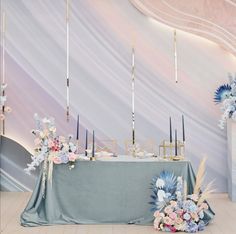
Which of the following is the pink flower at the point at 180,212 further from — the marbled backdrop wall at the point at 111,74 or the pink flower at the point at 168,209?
the marbled backdrop wall at the point at 111,74

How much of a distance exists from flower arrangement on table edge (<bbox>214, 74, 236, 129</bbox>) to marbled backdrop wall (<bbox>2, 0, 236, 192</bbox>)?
9.6 inches

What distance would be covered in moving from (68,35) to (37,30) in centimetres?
38

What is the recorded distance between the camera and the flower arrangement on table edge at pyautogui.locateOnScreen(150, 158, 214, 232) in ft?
15.0

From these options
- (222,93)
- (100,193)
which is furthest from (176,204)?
(222,93)

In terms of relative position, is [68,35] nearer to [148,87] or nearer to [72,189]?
[148,87]

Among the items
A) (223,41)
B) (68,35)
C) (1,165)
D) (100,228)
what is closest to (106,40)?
(68,35)

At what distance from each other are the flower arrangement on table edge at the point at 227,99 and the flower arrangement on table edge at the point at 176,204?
1477 mm

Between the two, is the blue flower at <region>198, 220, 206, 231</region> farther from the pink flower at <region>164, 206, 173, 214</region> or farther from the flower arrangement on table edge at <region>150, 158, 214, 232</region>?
the pink flower at <region>164, 206, 173, 214</region>

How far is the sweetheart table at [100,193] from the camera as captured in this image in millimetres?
4809

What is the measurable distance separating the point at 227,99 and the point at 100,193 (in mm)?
1972

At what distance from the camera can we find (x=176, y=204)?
4613mm

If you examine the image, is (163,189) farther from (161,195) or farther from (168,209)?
(168,209)

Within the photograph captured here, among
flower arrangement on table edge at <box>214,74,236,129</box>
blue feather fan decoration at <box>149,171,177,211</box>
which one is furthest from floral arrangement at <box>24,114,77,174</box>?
flower arrangement on table edge at <box>214,74,236,129</box>

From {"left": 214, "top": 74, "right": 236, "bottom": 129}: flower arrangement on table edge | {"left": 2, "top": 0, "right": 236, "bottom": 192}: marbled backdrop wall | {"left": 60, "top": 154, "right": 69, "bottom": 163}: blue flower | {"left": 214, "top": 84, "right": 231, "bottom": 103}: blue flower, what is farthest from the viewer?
{"left": 2, "top": 0, "right": 236, "bottom": 192}: marbled backdrop wall
